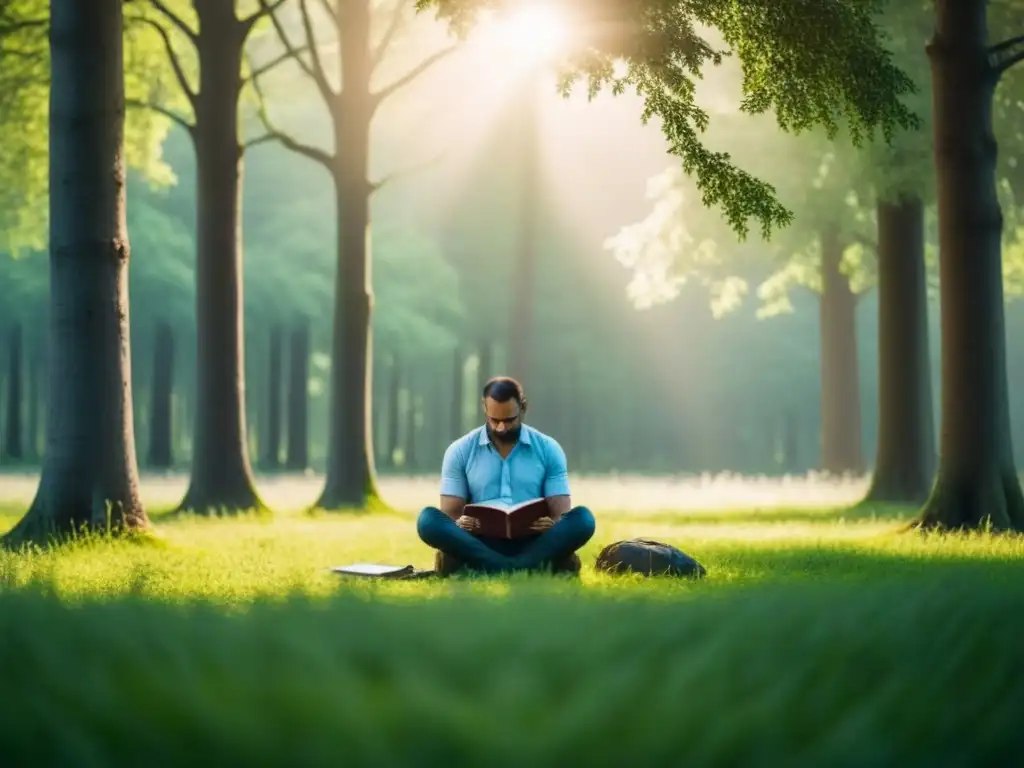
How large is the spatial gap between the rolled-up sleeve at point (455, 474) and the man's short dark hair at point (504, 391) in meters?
0.50

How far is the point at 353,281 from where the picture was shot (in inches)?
865

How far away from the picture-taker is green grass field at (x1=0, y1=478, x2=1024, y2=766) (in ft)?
11.7

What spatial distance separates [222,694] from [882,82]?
37.0 feet

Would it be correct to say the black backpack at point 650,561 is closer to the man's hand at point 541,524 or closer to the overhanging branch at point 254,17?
the man's hand at point 541,524

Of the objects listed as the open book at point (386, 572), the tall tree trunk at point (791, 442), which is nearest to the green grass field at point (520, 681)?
the open book at point (386, 572)

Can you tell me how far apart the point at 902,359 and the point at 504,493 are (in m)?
13.3

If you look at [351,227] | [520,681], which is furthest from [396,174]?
[520,681]

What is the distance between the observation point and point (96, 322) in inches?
513

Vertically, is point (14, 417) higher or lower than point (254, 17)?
lower

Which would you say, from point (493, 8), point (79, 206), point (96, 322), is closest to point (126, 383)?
point (96, 322)

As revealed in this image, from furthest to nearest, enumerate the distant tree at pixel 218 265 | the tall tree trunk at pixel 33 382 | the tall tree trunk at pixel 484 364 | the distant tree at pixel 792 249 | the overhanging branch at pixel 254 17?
1. the tall tree trunk at pixel 484 364
2. the tall tree trunk at pixel 33 382
3. the distant tree at pixel 792 249
4. the overhanging branch at pixel 254 17
5. the distant tree at pixel 218 265

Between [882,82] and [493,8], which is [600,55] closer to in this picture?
[493,8]

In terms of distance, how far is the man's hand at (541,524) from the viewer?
10.2 m

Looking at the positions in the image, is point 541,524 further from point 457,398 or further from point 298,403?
point 457,398
